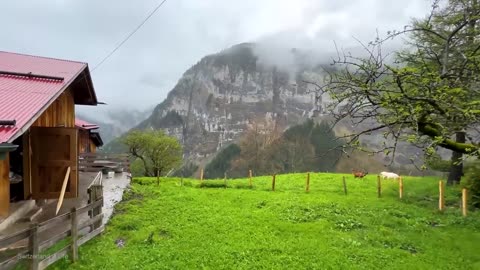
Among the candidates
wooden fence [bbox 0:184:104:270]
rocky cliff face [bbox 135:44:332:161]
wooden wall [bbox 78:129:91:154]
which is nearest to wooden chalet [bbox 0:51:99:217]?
wooden fence [bbox 0:184:104:270]

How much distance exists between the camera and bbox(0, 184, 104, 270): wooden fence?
762 centimetres

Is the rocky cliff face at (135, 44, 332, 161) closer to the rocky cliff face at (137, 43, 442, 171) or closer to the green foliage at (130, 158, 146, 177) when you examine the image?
the rocky cliff face at (137, 43, 442, 171)

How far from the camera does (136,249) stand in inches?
423

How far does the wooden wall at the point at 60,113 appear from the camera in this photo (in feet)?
46.3

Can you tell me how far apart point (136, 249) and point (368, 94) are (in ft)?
24.4

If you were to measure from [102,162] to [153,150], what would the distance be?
38.6ft

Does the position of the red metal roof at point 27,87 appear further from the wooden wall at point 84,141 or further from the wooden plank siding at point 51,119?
the wooden wall at point 84,141

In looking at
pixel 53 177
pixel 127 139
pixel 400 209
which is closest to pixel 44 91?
pixel 53 177

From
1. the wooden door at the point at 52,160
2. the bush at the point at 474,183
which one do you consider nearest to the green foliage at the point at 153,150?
the wooden door at the point at 52,160

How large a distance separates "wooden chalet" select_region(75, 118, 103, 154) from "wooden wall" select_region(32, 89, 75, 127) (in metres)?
14.2

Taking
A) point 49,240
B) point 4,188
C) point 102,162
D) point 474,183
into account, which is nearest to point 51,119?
point 4,188

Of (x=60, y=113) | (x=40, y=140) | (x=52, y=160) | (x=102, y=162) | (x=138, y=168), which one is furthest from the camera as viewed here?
(x=138, y=168)

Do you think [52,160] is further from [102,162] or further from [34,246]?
[102,162]

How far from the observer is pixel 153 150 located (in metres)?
38.3
